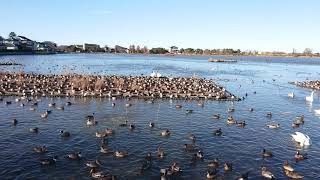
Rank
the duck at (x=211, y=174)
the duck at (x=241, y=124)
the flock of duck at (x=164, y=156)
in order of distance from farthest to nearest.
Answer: the duck at (x=241, y=124) → the flock of duck at (x=164, y=156) → the duck at (x=211, y=174)

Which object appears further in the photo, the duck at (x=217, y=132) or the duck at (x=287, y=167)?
the duck at (x=217, y=132)

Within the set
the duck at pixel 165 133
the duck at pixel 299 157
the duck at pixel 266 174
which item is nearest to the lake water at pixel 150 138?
the duck at pixel 299 157

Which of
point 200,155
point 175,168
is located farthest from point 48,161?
point 200,155

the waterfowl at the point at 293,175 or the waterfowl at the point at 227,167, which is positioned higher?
the waterfowl at the point at 227,167

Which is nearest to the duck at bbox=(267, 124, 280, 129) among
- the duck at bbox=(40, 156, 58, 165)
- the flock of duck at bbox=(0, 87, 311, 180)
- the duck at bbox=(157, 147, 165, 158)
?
the flock of duck at bbox=(0, 87, 311, 180)

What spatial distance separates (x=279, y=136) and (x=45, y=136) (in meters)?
21.9

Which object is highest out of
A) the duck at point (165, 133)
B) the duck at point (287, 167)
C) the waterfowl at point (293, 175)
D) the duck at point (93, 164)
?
the duck at point (165, 133)

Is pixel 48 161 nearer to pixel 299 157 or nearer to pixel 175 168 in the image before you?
pixel 175 168

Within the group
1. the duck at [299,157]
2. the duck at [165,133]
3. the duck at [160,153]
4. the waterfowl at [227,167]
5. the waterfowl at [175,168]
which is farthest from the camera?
the duck at [165,133]

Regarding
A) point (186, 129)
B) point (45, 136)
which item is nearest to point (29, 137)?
point (45, 136)

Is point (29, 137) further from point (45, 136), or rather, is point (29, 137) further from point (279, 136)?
point (279, 136)

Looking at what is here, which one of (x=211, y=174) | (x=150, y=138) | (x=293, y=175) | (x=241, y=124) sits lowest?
(x=293, y=175)

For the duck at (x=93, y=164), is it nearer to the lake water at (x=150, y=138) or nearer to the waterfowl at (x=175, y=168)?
the lake water at (x=150, y=138)

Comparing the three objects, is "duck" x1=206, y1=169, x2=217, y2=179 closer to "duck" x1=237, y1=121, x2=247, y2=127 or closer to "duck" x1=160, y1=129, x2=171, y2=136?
"duck" x1=160, y1=129, x2=171, y2=136
